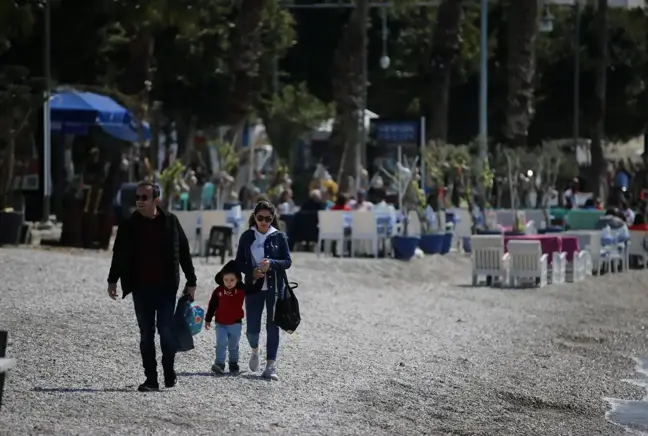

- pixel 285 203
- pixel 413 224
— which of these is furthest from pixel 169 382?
pixel 285 203

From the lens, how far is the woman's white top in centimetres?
1250

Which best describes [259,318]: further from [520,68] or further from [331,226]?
[520,68]

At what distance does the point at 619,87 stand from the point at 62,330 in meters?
41.3

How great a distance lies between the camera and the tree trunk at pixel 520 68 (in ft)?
127

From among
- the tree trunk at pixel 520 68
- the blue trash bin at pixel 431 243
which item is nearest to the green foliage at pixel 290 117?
the tree trunk at pixel 520 68

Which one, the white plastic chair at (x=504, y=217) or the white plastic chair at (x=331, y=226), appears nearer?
the white plastic chair at (x=331, y=226)

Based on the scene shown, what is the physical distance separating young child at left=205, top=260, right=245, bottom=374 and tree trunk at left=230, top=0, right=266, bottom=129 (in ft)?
67.2

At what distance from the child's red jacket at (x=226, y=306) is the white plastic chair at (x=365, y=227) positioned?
49.0 feet

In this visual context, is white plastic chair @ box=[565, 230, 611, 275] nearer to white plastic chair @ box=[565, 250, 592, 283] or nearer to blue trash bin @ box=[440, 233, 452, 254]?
white plastic chair @ box=[565, 250, 592, 283]

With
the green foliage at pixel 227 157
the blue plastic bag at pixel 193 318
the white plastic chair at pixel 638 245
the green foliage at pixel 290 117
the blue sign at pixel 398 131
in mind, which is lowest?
the blue plastic bag at pixel 193 318

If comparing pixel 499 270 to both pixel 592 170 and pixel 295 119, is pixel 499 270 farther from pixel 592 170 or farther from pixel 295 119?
pixel 295 119

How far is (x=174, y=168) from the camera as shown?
28031mm

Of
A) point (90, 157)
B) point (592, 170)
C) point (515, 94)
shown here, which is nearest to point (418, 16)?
point (592, 170)

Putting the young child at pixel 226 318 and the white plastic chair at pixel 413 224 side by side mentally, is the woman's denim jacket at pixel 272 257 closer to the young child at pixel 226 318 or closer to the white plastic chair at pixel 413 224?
the young child at pixel 226 318
